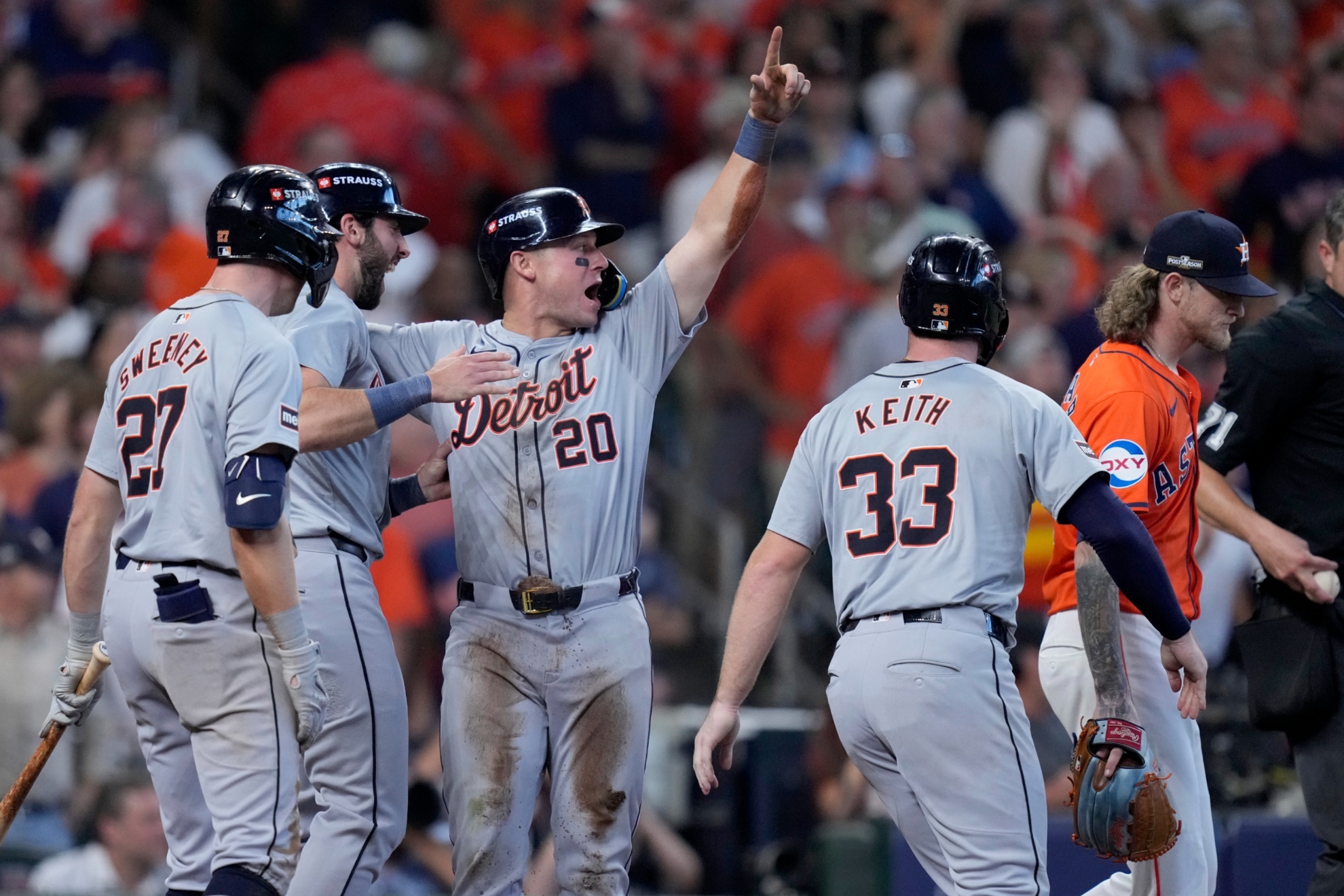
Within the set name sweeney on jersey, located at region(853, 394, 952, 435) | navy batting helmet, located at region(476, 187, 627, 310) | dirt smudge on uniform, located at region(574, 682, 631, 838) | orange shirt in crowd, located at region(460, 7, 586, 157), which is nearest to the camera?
name sweeney on jersey, located at region(853, 394, 952, 435)

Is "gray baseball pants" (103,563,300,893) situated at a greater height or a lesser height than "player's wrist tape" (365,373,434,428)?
lesser

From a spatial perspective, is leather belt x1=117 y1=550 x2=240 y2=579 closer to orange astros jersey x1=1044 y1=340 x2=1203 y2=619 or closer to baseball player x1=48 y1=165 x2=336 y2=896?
baseball player x1=48 y1=165 x2=336 y2=896

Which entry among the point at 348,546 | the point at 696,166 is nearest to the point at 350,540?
the point at 348,546

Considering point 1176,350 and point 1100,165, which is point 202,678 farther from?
point 1100,165

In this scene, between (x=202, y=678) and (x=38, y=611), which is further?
(x=38, y=611)

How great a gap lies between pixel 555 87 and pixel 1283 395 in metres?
6.74

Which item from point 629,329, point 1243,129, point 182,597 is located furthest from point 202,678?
point 1243,129

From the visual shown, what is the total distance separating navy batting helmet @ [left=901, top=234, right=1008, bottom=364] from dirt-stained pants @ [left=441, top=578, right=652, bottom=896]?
125 centimetres

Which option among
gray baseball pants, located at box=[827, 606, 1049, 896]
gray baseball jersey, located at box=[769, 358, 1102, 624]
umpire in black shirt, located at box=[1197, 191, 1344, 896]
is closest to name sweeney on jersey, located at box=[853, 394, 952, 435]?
gray baseball jersey, located at box=[769, 358, 1102, 624]

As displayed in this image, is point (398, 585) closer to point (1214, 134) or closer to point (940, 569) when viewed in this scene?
point (940, 569)

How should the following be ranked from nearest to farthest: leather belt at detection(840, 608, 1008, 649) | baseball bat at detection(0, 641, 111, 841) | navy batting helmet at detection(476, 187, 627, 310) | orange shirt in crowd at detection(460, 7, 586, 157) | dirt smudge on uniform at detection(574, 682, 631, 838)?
1. leather belt at detection(840, 608, 1008, 649)
2. baseball bat at detection(0, 641, 111, 841)
3. dirt smudge on uniform at detection(574, 682, 631, 838)
4. navy batting helmet at detection(476, 187, 627, 310)
5. orange shirt in crowd at detection(460, 7, 586, 157)

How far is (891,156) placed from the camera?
10.6 metres

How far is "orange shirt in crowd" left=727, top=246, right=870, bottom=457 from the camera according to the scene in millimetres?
10195

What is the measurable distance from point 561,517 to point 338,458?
0.73 metres
